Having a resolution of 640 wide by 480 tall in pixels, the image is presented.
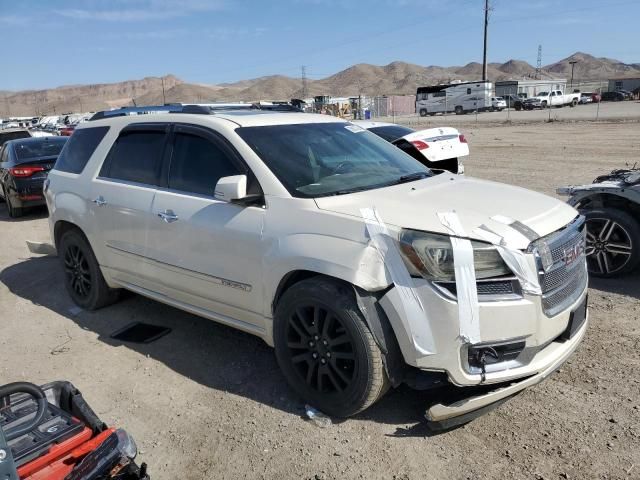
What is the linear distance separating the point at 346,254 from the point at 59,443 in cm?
172

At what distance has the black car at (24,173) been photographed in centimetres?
1091

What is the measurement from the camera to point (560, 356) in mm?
3219

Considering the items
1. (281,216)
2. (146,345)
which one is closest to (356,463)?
(281,216)

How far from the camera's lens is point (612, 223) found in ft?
17.8

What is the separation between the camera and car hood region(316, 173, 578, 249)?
10.1 ft

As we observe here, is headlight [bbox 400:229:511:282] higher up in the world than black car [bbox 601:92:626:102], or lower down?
higher up

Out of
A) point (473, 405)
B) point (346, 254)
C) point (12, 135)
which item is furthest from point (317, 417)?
point (12, 135)

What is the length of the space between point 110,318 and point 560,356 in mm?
4046

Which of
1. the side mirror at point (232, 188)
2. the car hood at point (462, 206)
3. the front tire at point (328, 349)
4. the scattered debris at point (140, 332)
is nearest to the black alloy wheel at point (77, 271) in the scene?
the scattered debris at point (140, 332)

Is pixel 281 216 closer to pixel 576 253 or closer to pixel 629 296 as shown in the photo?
pixel 576 253

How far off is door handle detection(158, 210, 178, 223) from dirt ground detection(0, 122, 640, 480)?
1.13 metres

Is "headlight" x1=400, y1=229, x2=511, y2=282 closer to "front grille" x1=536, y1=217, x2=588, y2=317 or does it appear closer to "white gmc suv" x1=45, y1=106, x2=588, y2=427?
"white gmc suv" x1=45, y1=106, x2=588, y2=427

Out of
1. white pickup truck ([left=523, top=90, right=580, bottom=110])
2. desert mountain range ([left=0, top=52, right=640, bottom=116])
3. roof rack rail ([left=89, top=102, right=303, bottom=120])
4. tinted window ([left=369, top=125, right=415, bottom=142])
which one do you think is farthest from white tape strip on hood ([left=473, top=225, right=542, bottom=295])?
desert mountain range ([left=0, top=52, right=640, bottom=116])

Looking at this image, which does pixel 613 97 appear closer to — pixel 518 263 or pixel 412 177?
pixel 412 177
